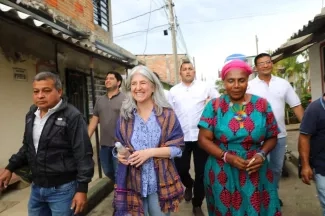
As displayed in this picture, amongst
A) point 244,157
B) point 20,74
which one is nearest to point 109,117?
point 20,74

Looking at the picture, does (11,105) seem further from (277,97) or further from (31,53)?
(277,97)

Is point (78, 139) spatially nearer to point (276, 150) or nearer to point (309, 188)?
point (276, 150)

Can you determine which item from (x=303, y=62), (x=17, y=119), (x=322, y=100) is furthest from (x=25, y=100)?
(x=303, y=62)

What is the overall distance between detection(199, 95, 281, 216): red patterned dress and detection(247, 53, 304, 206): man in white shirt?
1281 millimetres

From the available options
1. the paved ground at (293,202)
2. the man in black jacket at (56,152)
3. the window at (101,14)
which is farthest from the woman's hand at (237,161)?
the window at (101,14)

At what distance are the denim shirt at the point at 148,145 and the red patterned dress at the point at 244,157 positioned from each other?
338 millimetres

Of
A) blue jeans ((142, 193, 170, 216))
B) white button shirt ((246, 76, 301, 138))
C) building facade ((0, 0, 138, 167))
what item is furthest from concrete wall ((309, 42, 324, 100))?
blue jeans ((142, 193, 170, 216))

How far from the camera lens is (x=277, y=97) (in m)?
3.68

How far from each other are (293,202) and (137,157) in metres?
A: 3.08

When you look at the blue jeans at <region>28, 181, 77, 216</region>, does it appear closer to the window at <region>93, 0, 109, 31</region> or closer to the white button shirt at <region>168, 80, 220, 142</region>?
the white button shirt at <region>168, 80, 220, 142</region>

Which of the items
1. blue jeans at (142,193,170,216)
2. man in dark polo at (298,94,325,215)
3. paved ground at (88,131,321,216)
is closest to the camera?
blue jeans at (142,193,170,216)

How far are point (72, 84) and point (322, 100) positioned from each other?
5890 mm

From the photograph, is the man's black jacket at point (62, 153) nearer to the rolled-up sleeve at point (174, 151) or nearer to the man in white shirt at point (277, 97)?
the rolled-up sleeve at point (174, 151)

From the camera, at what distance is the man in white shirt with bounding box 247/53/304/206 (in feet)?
12.0
